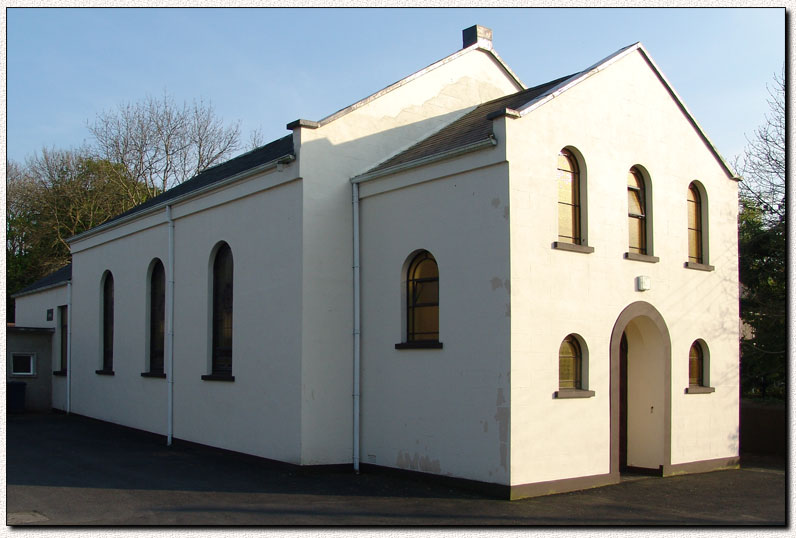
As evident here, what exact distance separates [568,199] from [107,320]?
570 inches

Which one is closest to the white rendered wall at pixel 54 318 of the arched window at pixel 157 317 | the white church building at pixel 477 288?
the arched window at pixel 157 317

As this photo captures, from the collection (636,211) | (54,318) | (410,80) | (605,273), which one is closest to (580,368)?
(605,273)

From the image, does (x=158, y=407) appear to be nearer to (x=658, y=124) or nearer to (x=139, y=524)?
(x=139, y=524)

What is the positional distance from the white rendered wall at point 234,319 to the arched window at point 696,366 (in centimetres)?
733

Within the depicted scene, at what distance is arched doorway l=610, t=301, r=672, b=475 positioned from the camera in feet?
45.9

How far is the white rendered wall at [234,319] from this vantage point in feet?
47.0

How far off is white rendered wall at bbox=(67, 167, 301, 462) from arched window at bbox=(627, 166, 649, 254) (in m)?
5.81

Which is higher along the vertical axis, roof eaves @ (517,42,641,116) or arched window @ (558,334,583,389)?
roof eaves @ (517,42,641,116)

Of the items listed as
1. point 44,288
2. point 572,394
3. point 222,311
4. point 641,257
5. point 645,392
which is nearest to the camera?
point 572,394

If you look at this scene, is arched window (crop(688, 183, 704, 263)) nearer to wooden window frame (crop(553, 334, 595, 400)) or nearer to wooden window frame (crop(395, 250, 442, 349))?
wooden window frame (crop(553, 334, 595, 400))

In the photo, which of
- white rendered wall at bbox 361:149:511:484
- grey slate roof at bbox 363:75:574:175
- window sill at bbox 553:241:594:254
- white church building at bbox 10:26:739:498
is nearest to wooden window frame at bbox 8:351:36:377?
white church building at bbox 10:26:739:498

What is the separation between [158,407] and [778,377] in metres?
15.0

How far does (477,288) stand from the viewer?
1216 centimetres

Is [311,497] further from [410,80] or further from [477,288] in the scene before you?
[410,80]
